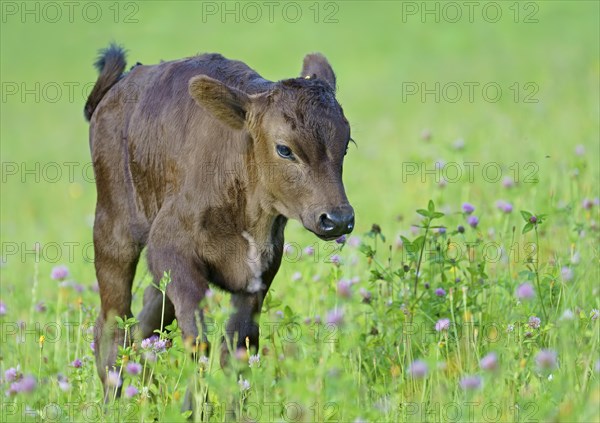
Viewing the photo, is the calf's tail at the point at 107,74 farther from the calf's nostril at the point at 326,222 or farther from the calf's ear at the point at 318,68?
the calf's nostril at the point at 326,222

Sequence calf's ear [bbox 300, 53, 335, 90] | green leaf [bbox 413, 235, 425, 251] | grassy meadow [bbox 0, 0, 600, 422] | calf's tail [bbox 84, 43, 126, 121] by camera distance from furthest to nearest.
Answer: calf's tail [bbox 84, 43, 126, 121]
calf's ear [bbox 300, 53, 335, 90]
green leaf [bbox 413, 235, 425, 251]
grassy meadow [bbox 0, 0, 600, 422]

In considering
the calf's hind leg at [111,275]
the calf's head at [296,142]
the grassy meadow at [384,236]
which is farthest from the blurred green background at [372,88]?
the calf's head at [296,142]

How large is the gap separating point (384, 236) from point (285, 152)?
5.63 ft

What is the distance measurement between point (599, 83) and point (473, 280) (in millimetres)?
11007

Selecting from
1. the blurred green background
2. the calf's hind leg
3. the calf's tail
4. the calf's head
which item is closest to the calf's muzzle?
the calf's head

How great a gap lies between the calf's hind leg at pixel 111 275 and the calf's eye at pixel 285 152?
1.32 m

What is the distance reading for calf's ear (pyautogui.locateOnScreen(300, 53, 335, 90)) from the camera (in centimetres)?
610

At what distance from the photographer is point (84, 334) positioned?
6.44 meters

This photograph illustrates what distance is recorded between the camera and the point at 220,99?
17.6 ft

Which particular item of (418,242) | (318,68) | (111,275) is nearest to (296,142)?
(418,242)

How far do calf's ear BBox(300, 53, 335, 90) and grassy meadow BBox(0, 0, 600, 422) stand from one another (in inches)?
36.2

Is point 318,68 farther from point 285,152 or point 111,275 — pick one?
point 111,275

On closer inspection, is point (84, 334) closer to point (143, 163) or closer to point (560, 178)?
point (143, 163)

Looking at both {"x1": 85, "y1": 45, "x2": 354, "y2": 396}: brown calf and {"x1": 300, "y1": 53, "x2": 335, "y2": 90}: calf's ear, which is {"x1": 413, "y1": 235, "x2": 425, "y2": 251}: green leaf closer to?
{"x1": 85, "y1": 45, "x2": 354, "y2": 396}: brown calf
